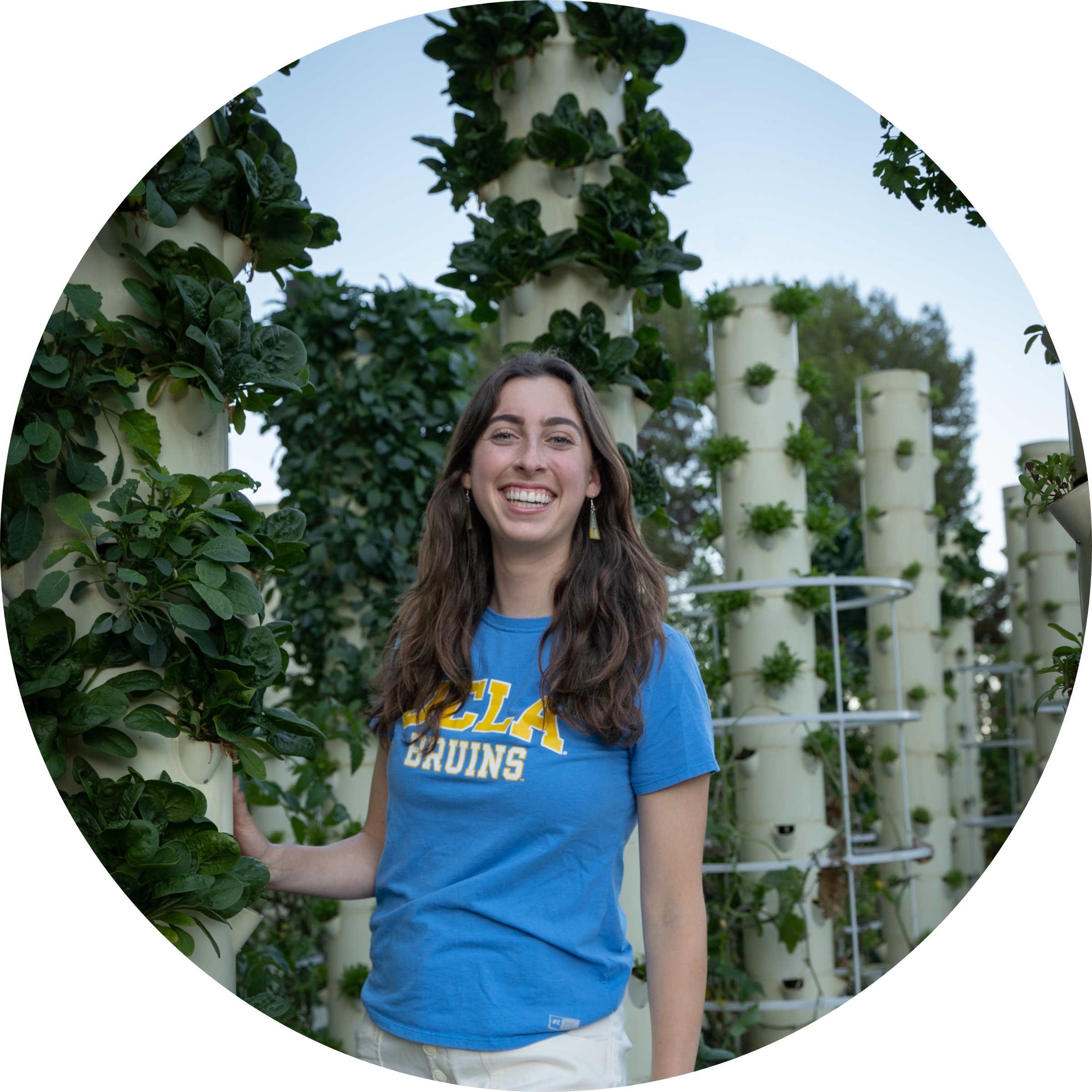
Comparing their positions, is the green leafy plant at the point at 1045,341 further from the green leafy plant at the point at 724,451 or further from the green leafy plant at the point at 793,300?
the green leafy plant at the point at 793,300

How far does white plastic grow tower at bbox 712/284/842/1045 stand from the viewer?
12.7ft

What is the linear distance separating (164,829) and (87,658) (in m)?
0.25

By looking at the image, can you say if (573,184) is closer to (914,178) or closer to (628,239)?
(628,239)

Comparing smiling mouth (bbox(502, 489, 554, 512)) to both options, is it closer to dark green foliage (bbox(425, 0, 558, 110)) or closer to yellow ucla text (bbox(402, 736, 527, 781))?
yellow ucla text (bbox(402, 736, 527, 781))

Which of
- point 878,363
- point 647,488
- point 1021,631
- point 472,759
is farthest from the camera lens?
point 878,363

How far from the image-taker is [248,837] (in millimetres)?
1537

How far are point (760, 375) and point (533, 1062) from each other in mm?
3264

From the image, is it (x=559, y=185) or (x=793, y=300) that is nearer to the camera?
(x=559, y=185)

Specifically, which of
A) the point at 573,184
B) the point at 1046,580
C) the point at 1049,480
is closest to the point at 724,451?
the point at 1046,580

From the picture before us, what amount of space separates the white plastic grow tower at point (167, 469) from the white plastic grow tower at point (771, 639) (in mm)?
2669

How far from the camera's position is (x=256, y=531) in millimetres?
1429

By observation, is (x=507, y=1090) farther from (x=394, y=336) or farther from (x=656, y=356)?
(x=394, y=336)

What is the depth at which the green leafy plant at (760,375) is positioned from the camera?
4133mm

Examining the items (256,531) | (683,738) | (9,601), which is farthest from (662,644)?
(9,601)
